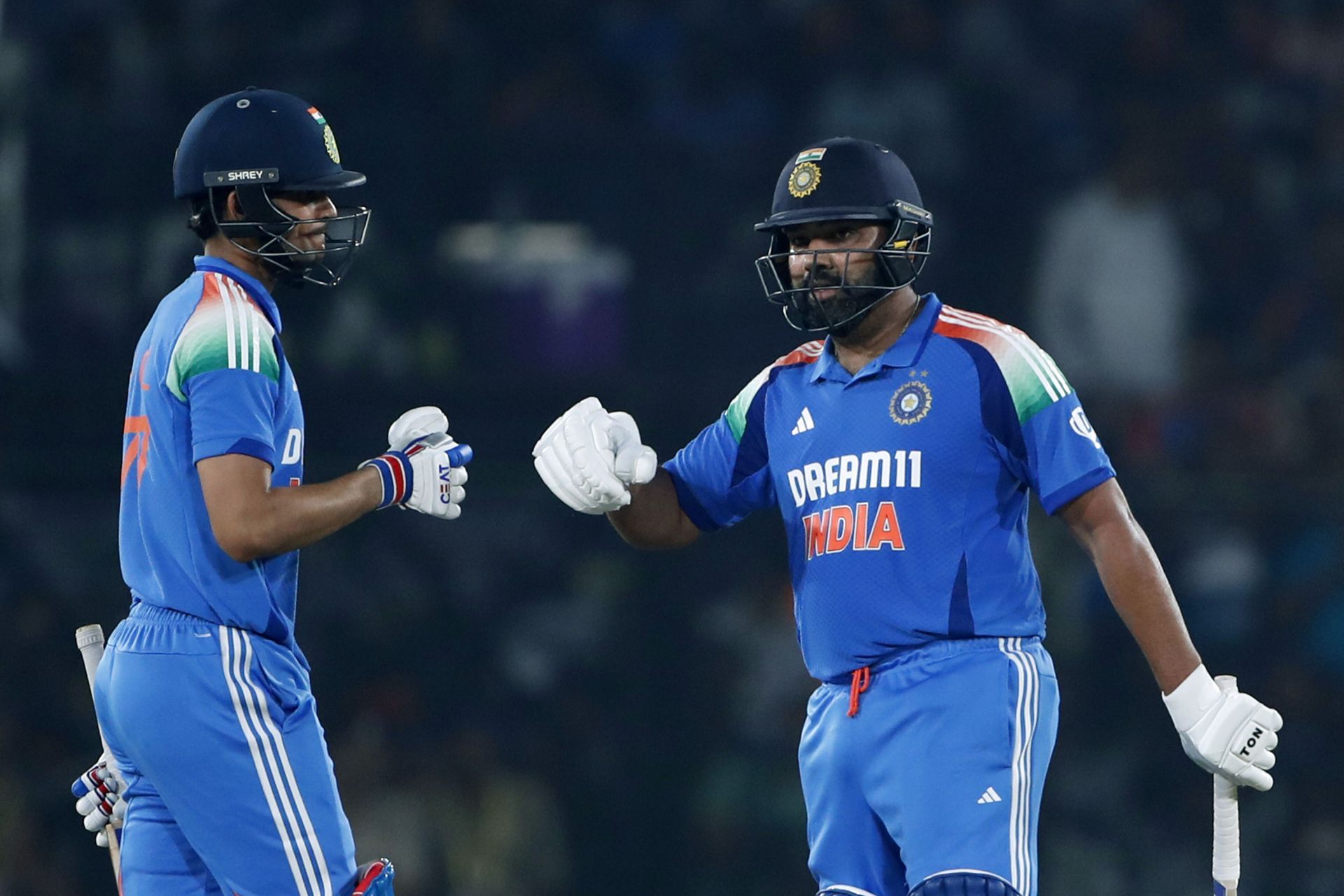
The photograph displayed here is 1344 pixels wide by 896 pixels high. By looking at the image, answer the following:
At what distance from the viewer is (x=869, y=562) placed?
10.8ft

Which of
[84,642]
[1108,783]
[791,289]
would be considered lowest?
[1108,783]

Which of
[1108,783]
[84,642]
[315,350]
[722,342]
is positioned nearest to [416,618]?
[315,350]

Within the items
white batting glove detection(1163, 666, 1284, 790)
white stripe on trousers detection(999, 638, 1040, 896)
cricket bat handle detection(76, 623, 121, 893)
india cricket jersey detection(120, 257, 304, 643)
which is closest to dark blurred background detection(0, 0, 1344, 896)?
cricket bat handle detection(76, 623, 121, 893)

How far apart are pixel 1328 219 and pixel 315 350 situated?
13.5 ft

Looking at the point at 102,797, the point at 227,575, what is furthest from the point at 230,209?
the point at 102,797

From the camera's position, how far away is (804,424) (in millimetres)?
3477

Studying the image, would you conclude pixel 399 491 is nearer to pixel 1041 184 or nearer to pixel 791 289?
pixel 791 289

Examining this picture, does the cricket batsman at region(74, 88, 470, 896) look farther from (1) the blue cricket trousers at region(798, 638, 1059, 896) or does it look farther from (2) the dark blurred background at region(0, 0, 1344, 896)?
(2) the dark blurred background at region(0, 0, 1344, 896)

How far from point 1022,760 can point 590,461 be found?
101 cm

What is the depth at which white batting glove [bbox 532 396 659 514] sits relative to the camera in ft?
11.5

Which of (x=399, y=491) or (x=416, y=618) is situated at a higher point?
(x=399, y=491)

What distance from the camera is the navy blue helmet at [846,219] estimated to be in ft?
11.2

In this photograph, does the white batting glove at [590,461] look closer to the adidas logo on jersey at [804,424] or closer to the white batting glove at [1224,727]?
→ the adidas logo on jersey at [804,424]

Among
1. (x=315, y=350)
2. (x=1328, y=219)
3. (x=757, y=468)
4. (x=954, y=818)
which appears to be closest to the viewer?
(x=954, y=818)
